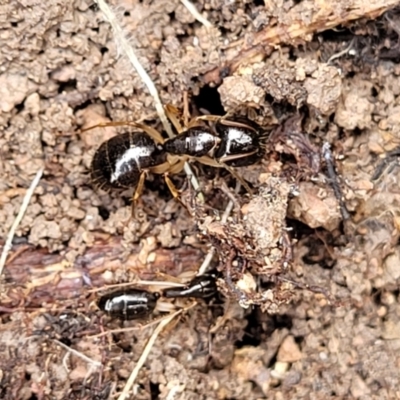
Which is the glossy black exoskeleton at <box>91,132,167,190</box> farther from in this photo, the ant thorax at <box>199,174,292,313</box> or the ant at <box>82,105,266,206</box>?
the ant thorax at <box>199,174,292,313</box>

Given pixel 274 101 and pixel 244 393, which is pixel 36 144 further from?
pixel 244 393

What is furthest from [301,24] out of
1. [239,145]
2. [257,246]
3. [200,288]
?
[200,288]

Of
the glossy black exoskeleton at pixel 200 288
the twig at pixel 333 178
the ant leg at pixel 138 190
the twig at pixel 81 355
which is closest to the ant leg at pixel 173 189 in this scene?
the ant leg at pixel 138 190

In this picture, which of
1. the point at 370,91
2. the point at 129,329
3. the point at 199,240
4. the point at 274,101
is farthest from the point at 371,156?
the point at 129,329

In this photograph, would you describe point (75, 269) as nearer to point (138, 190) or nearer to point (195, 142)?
point (138, 190)

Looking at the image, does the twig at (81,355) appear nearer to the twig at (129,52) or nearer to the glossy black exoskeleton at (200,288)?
the glossy black exoskeleton at (200,288)
